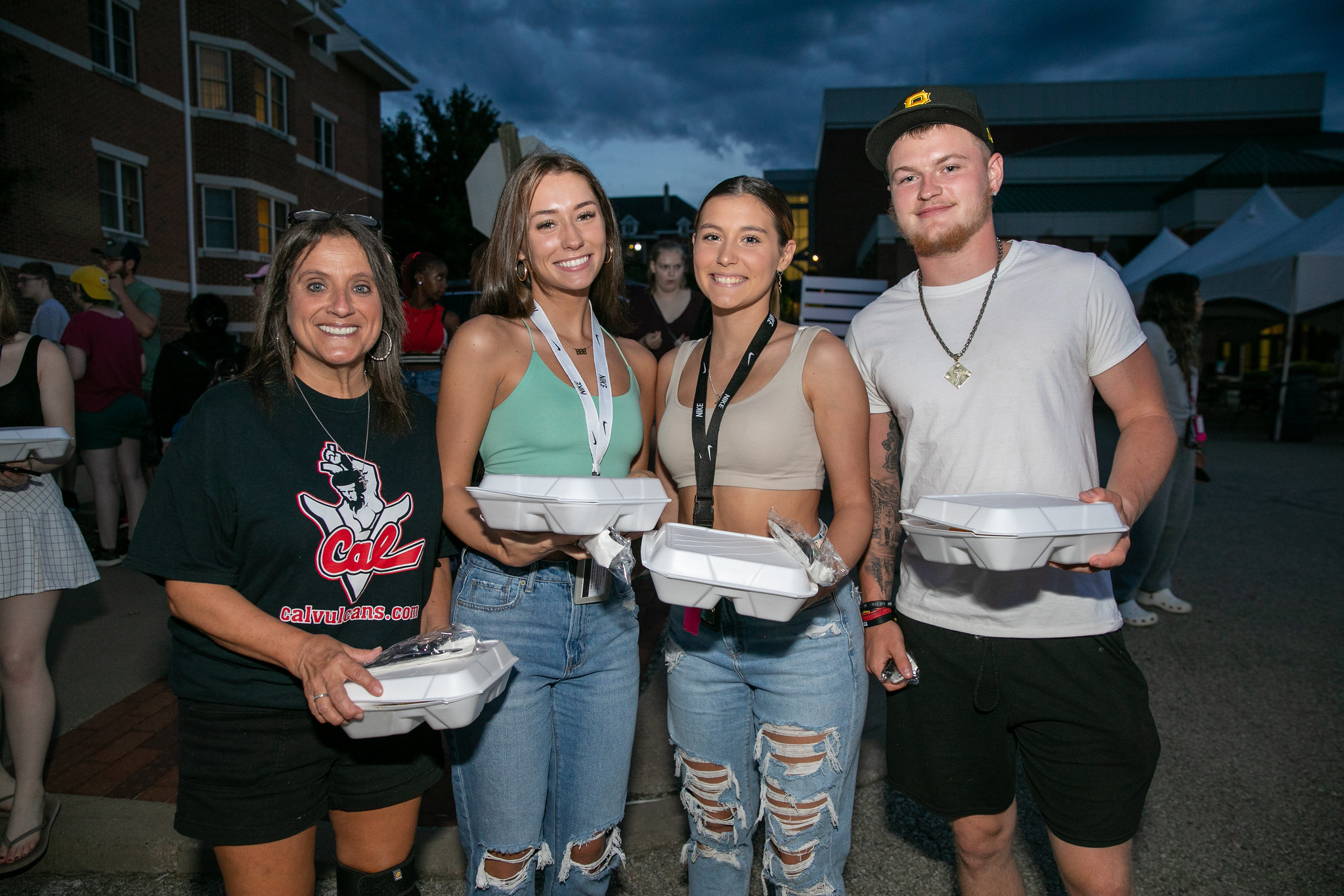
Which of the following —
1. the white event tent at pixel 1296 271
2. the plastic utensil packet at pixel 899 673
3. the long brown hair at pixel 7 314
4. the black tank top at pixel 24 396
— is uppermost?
the white event tent at pixel 1296 271

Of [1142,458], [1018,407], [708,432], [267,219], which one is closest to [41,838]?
[708,432]

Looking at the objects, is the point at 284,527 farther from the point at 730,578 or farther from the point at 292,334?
the point at 730,578

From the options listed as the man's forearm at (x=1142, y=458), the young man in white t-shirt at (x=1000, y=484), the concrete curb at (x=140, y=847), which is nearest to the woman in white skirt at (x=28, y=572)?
the concrete curb at (x=140, y=847)

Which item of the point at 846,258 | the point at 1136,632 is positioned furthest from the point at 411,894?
the point at 846,258

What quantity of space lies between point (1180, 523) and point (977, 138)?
4.68 meters

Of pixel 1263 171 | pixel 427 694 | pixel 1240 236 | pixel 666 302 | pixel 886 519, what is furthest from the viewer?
pixel 1263 171

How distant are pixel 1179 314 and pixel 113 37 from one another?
20.8m

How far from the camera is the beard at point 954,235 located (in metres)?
2.33

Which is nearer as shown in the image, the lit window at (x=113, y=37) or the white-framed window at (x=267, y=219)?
the lit window at (x=113, y=37)

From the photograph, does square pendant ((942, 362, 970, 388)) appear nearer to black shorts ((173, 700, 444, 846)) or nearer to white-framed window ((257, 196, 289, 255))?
black shorts ((173, 700, 444, 846))

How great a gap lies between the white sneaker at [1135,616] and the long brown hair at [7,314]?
22.2 ft

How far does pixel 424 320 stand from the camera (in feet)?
19.9

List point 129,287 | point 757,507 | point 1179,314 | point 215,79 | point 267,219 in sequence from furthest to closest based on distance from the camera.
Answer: point 267,219 → point 215,79 → point 129,287 → point 1179,314 → point 757,507

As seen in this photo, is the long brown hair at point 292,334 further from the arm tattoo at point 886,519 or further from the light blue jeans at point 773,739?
the arm tattoo at point 886,519
